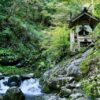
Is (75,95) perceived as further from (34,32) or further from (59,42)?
(34,32)

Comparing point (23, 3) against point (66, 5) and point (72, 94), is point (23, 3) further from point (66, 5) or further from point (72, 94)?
point (72, 94)

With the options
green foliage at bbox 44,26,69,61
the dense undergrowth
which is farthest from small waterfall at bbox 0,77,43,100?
green foliage at bbox 44,26,69,61

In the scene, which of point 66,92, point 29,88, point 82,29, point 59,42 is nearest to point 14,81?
point 29,88

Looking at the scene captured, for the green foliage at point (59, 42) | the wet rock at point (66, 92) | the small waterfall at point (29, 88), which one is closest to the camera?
the wet rock at point (66, 92)

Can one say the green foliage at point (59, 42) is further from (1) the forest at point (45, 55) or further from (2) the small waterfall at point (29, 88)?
(2) the small waterfall at point (29, 88)

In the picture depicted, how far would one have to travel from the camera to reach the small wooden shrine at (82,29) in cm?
2034

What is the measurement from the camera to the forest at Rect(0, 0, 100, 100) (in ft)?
51.4

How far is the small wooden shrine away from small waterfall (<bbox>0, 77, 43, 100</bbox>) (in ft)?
11.8

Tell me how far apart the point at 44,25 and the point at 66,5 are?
25.9ft

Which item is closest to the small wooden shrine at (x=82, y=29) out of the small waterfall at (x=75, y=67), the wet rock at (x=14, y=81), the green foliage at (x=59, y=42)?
the green foliage at (x=59, y=42)

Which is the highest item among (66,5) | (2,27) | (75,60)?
(66,5)

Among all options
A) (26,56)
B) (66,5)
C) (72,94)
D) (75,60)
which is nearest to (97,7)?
(66,5)

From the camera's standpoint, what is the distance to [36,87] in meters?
19.5

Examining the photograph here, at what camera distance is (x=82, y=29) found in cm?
2070
